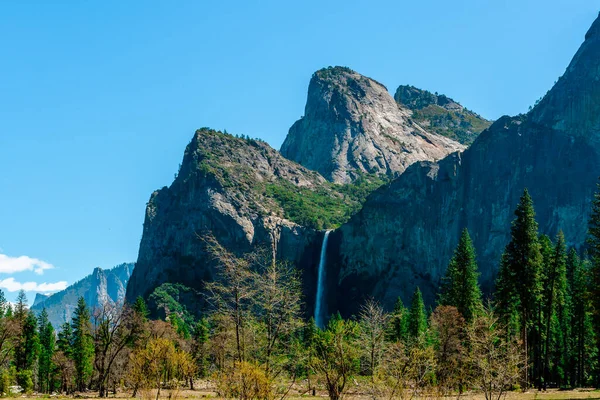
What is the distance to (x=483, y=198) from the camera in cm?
15788

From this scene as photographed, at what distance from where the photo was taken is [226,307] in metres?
26.4

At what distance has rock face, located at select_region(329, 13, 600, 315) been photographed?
5689 inches

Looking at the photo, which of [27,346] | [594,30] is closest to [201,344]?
[27,346]

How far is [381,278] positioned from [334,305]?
52.1ft

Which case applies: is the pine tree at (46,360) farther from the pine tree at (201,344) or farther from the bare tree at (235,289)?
the bare tree at (235,289)

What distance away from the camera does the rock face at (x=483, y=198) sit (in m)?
144

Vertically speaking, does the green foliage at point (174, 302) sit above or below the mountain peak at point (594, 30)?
below

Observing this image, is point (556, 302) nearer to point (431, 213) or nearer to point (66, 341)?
point (66, 341)

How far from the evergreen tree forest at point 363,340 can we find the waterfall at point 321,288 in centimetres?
5775

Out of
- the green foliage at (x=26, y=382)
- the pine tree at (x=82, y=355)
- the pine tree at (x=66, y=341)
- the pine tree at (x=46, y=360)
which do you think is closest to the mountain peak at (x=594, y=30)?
the pine tree at (x=82, y=355)

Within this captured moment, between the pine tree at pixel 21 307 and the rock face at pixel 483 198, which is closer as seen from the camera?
the pine tree at pixel 21 307

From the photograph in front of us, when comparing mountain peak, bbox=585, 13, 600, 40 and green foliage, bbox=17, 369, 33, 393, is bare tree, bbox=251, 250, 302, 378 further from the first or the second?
mountain peak, bbox=585, 13, 600, 40

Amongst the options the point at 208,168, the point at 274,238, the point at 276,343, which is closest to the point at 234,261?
the point at 276,343

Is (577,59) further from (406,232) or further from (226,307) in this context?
(226,307)
